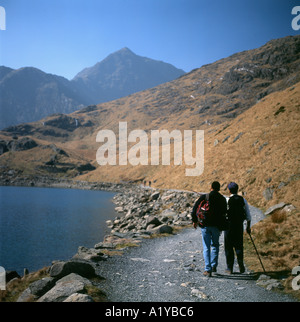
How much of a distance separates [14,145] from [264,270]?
8325 inches

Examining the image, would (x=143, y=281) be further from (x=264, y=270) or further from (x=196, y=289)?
(x=264, y=270)

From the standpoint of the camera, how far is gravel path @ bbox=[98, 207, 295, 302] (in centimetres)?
645

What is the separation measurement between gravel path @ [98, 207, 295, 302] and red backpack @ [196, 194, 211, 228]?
1976 mm

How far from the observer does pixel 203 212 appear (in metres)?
8.20

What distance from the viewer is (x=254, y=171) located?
28.8 meters

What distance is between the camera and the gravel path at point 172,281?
21.2ft

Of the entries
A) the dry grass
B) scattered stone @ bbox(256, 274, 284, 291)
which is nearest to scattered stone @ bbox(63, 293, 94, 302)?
scattered stone @ bbox(256, 274, 284, 291)

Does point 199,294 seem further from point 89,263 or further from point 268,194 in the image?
point 268,194

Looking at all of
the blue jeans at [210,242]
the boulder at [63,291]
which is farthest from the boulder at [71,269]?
the blue jeans at [210,242]

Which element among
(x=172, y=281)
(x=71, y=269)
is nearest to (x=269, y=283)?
(x=172, y=281)

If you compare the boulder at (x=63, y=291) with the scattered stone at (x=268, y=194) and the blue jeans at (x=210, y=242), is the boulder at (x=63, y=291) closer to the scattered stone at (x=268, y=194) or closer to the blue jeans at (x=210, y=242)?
the blue jeans at (x=210, y=242)

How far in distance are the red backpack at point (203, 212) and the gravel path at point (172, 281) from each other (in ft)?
6.48
